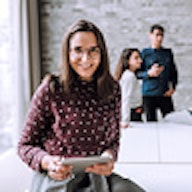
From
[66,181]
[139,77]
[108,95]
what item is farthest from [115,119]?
[139,77]

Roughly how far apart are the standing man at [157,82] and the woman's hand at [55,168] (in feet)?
5.44

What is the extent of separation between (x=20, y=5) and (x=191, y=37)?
1.32 m

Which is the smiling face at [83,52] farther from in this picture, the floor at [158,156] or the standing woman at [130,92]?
the standing woman at [130,92]

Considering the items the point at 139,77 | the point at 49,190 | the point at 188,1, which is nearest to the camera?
the point at 49,190

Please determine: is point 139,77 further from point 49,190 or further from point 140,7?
point 49,190

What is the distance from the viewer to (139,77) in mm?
2627

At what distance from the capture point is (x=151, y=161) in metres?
1.86

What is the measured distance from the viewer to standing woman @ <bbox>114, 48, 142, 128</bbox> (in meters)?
2.59

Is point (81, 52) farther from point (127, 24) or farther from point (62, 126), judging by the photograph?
point (127, 24)

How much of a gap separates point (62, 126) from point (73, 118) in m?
0.04

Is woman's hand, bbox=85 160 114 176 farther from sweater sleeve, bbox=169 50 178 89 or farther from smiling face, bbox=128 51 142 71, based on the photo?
sweater sleeve, bbox=169 50 178 89

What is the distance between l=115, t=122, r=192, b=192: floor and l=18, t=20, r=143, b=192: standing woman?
1.25 ft

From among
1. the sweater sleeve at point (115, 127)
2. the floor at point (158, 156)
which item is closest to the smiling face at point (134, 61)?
the floor at point (158, 156)

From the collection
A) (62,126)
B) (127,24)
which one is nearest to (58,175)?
(62,126)
